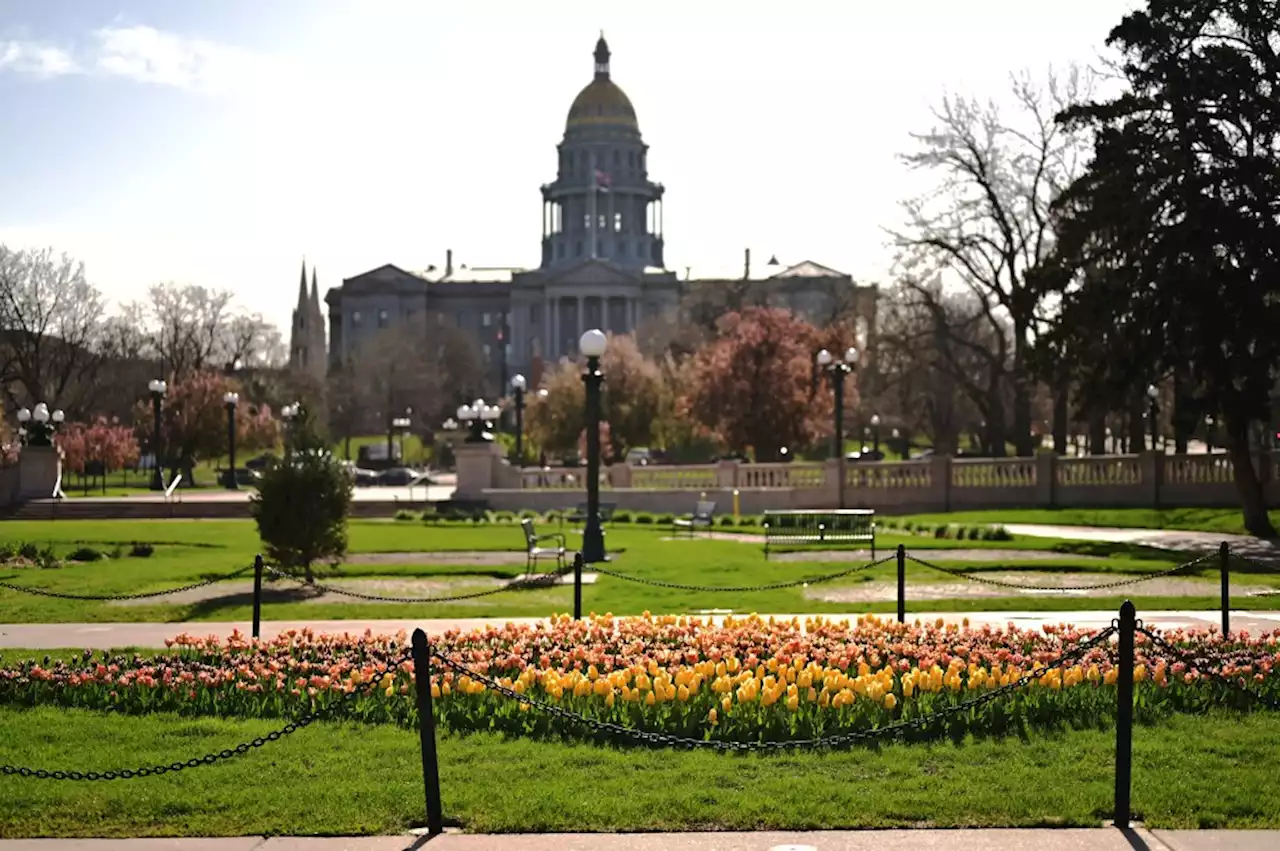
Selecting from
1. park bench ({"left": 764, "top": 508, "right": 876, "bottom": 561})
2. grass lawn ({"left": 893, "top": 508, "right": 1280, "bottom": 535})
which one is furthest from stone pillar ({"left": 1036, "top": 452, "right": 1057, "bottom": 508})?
park bench ({"left": 764, "top": 508, "right": 876, "bottom": 561})

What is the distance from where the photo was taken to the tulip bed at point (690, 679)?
12352mm

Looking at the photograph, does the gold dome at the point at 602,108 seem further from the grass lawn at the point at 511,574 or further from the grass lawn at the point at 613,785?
the grass lawn at the point at 613,785

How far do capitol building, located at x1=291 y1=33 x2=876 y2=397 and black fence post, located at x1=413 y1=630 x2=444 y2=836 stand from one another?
14430 cm

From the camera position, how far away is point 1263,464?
1729 inches

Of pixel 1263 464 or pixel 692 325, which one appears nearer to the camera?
pixel 1263 464

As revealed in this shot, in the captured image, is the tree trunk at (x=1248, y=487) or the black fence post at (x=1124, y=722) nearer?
the black fence post at (x=1124, y=722)

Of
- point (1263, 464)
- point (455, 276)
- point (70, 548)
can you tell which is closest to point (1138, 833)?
point (70, 548)

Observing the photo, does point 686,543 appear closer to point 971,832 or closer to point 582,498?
point 582,498

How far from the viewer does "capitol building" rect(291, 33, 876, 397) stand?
166m

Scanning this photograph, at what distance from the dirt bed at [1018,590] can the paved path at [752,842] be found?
13.5m

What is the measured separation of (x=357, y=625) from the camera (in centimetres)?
2041

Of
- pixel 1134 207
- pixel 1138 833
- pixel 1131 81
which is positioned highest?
pixel 1131 81

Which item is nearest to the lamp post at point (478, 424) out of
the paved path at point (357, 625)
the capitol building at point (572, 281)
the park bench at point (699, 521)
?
the park bench at point (699, 521)

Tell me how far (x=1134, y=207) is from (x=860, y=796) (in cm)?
2984
